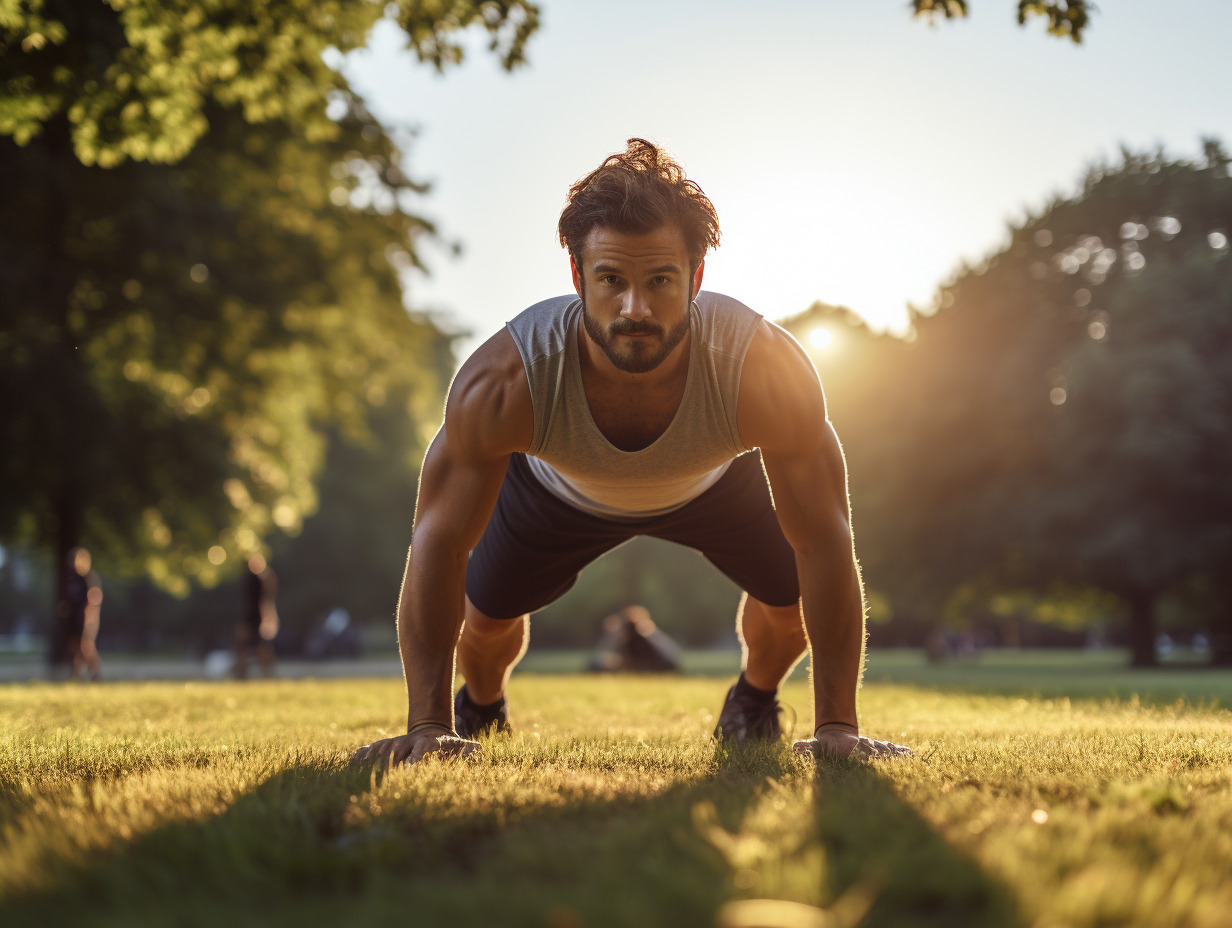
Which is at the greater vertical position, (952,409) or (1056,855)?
(952,409)

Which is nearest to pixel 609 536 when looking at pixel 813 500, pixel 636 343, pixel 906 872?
pixel 813 500

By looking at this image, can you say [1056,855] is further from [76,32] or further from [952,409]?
[952,409]

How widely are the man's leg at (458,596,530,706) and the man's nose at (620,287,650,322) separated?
1760 mm

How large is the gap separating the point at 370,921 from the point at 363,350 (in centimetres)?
1978

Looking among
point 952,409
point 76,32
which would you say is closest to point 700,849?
point 76,32

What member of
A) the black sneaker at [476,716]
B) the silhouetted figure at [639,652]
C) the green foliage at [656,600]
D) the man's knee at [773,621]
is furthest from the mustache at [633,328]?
the green foliage at [656,600]

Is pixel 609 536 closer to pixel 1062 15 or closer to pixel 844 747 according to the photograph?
pixel 844 747

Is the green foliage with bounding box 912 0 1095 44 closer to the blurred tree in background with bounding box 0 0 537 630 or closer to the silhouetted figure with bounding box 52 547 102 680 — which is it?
the blurred tree in background with bounding box 0 0 537 630

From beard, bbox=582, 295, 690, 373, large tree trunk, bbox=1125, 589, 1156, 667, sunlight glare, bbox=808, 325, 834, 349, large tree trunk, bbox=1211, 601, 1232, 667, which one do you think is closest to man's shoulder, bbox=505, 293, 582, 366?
beard, bbox=582, 295, 690, 373

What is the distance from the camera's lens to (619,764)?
316 centimetres

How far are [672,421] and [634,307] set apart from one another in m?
0.45

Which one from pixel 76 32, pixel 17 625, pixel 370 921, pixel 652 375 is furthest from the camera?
pixel 17 625

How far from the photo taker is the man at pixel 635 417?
3.31 m

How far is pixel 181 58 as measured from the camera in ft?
22.6
